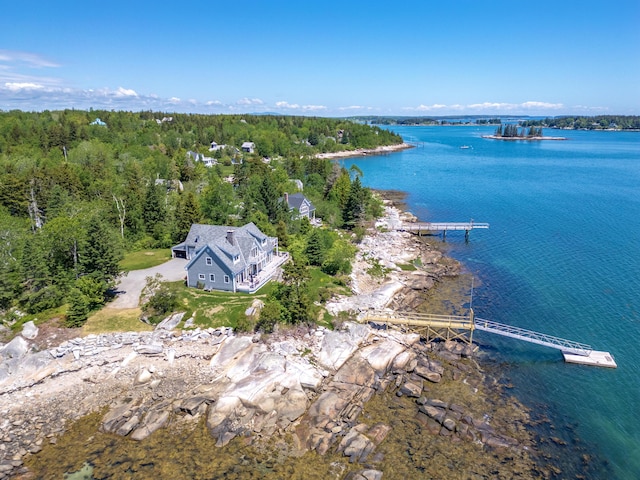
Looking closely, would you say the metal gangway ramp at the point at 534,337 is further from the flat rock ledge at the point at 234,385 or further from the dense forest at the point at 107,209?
the dense forest at the point at 107,209

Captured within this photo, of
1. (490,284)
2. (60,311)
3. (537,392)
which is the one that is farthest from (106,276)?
(490,284)

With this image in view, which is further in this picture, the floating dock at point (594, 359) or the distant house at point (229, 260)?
the distant house at point (229, 260)

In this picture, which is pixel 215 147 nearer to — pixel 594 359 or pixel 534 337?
pixel 534 337

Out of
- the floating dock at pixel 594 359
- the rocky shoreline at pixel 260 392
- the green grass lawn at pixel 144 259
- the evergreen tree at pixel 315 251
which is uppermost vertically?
the evergreen tree at pixel 315 251

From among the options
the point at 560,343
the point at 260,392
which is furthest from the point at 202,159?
the point at 560,343

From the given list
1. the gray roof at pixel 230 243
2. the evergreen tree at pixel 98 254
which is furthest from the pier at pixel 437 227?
the evergreen tree at pixel 98 254

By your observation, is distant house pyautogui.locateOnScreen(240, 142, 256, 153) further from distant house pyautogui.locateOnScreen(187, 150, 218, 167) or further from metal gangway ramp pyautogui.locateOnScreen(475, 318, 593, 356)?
metal gangway ramp pyautogui.locateOnScreen(475, 318, 593, 356)

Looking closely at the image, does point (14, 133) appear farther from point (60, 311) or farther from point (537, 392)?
point (537, 392)
